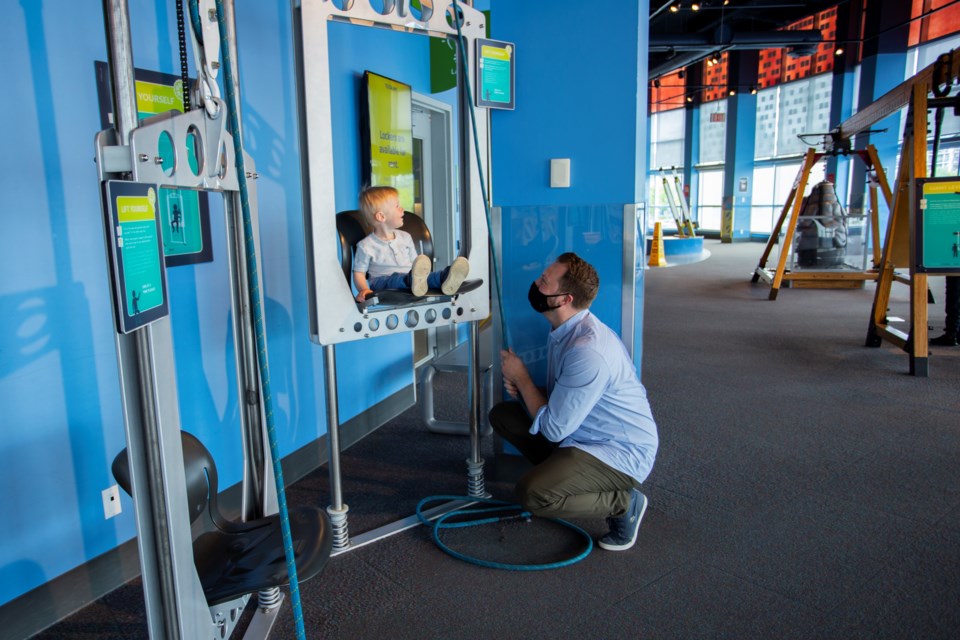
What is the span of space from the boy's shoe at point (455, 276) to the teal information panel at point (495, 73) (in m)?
0.69

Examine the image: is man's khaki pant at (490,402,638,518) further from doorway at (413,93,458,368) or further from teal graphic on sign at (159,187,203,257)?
doorway at (413,93,458,368)

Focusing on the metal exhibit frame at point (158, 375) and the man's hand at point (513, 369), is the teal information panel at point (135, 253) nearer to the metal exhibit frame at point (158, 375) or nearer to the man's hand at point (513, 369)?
the metal exhibit frame at point (158, 375)

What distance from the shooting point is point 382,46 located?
12.2 feet

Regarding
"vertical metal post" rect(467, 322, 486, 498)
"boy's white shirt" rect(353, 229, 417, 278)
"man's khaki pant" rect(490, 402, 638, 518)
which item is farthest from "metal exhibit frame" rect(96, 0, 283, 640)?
"vertical metal post" rect(467, 322, 486, 498)

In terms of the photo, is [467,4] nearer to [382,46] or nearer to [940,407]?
[382,46]

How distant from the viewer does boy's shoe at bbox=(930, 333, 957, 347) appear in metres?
5.41

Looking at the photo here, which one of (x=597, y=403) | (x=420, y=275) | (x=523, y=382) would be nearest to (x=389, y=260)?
(x=420, y=275)

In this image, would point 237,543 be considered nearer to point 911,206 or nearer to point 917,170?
point 911,206

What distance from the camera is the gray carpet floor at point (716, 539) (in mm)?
2051

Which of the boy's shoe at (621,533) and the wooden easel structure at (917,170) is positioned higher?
the wooden easel structure at (917,170)

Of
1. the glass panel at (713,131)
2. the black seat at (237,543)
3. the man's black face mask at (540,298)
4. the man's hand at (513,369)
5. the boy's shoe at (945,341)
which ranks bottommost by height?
the boy's shoe at (945,341)

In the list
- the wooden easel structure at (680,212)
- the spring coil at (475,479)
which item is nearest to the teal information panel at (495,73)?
the spring coil at (475,479)

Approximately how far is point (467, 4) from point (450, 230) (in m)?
2.32

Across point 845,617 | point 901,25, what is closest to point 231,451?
point 845,617
